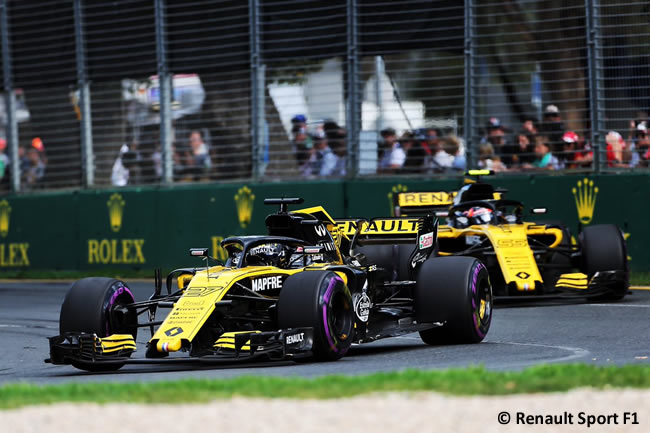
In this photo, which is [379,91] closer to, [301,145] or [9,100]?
[301,145]

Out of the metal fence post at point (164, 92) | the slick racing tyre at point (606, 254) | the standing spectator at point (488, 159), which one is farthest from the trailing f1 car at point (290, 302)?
the metal fence post at point (164, 92)

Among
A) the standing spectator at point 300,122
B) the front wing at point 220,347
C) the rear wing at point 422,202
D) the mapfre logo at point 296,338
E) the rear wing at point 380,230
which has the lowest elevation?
the front wing at point 220,347

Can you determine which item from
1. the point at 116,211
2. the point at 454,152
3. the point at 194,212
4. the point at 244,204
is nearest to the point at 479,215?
the point at 454,152

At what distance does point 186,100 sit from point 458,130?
17.5 ft

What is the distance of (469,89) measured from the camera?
1962 cm

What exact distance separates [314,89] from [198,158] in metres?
2.52

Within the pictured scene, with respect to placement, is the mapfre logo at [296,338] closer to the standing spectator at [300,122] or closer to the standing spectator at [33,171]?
the standing spectator at [300,122]

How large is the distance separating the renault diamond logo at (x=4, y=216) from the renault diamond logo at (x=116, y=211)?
250cm

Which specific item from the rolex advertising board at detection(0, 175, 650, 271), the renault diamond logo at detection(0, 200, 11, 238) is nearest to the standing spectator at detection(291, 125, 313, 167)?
the rolex advertising board at detection(0, 175, 650, 271)

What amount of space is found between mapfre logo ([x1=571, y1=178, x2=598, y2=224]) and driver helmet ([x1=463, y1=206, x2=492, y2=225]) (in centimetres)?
292

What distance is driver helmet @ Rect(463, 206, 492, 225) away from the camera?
51.4 ft

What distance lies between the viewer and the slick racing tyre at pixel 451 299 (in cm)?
1120

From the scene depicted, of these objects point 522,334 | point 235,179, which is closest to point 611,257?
point 522,334

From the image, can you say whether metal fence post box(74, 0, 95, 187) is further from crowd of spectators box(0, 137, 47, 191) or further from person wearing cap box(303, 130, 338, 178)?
person wearing cap box(303, 130, 338, 178)
